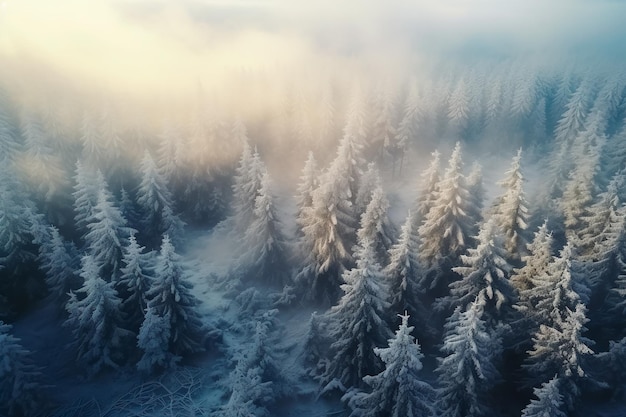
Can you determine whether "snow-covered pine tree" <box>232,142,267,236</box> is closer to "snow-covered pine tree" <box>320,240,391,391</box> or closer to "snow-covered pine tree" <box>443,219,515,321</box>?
"snow-covered pine tree" <box>320,240,391,391</box>

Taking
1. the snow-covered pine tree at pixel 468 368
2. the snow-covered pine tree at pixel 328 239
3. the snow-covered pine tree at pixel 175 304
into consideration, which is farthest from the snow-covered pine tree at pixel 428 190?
the snow-covered pine tree at pixel 175 304

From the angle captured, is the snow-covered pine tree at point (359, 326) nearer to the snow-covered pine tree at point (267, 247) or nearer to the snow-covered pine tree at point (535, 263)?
the snow-covered pine tree at point (535, 263)

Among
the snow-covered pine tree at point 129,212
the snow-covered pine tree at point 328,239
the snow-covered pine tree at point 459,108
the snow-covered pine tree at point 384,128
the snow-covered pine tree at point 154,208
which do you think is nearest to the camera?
the snow-covered pine tree at point 328,239

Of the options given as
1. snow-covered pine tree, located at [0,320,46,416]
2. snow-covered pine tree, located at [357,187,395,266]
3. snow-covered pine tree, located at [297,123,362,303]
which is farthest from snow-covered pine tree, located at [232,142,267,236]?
snow-covered pine tree, located at [0,320,46,416]

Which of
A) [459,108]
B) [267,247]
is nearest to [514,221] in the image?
[267,247]

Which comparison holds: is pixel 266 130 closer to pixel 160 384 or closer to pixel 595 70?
pixel 160 384

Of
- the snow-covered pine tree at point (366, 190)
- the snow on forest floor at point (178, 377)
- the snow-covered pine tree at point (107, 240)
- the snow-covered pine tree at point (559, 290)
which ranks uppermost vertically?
the snow-covered pine tree at point (559, 290)

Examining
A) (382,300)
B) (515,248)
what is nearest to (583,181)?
(515,248)

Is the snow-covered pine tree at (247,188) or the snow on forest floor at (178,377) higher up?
the snow-covered pine tree at (247,188)
